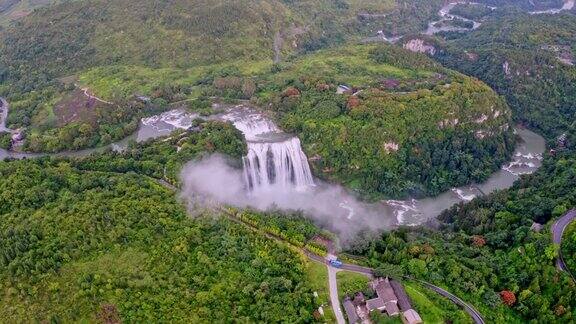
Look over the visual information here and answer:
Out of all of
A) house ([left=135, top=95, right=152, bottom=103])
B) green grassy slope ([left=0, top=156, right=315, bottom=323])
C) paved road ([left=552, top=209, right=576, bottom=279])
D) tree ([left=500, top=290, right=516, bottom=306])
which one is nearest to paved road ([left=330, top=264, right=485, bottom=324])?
tree ([left=500, top=290, right=516, bottom=306])

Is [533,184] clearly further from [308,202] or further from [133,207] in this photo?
[133,207]

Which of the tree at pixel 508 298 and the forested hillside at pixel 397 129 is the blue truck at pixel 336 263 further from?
the forested hillside at pixel 397 129

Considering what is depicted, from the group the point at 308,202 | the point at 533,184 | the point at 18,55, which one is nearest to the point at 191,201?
the point at 308,202

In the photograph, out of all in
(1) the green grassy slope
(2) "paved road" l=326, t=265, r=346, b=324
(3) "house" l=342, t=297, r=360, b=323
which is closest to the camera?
(1) the green grassy slope

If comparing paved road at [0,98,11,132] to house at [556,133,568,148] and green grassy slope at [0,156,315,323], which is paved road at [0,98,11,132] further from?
house at [556,133,568,148]

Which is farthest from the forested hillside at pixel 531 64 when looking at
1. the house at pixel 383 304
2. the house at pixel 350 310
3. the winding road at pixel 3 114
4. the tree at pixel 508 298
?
the winding road at pixel 3 114

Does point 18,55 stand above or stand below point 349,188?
above
